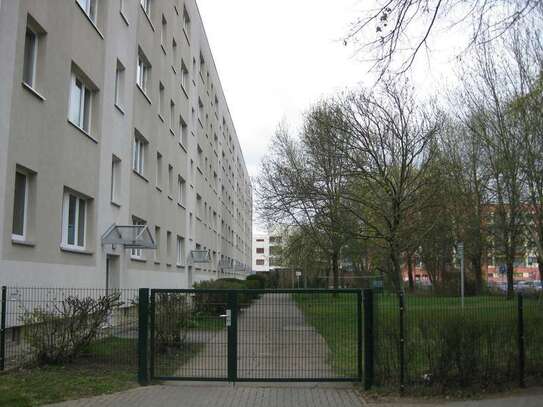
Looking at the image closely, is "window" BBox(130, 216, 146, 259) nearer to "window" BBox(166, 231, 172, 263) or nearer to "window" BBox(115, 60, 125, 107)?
"window" BBox(115, 60, 125, 107)

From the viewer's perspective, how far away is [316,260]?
132 feet

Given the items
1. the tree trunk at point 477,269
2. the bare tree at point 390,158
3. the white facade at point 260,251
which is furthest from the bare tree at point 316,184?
the white facade at point 260,251

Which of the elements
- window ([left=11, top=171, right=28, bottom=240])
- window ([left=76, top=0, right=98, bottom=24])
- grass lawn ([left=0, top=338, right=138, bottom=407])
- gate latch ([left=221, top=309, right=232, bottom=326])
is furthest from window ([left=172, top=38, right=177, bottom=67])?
gate latch ([left=221, top=309, right=232, bottom=326])

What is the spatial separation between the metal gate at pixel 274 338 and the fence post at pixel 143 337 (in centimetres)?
3

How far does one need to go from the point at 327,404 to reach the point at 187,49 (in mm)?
28446

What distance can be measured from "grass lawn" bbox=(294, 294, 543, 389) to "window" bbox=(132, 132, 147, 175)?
13.6 metres

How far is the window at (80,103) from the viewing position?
50.7 ft

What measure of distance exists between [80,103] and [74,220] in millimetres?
3075

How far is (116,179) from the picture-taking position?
19.0 meters

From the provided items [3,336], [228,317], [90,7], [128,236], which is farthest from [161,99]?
[228,317]

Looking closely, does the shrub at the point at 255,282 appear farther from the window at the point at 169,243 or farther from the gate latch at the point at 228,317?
the gate latch at the point at 228,317

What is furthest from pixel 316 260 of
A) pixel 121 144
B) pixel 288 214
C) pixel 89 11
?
pixel 89 11

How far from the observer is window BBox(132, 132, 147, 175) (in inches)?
864

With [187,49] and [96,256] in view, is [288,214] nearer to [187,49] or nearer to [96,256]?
[187,49]
